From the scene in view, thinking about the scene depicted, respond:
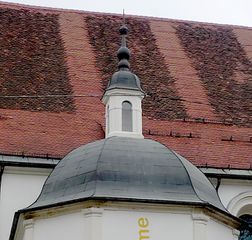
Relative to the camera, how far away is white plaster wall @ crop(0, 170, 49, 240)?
17.5 metres

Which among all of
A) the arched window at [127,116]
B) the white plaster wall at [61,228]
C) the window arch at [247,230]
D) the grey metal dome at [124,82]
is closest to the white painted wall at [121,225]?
the white plaster wall at [61,228]

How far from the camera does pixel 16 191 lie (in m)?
17.8

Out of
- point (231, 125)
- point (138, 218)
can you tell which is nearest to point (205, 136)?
point (231, 125)

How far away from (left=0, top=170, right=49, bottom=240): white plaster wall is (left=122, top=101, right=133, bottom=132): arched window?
69.4 inches

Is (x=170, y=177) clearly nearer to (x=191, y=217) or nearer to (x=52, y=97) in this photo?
(x=191, y=217)

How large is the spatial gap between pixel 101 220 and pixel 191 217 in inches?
60.7

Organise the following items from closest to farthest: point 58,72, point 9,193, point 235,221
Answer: point 235,221
point 9,193
point 58,72

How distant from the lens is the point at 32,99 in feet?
65.5

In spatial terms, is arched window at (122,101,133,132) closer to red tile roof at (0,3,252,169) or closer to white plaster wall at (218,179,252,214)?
red tile roof at (0,3,252,169)

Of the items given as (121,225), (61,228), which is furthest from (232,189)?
(61,228)

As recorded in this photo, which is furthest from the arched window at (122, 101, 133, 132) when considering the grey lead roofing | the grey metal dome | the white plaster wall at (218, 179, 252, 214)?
the white plaster wall at (218, 179, 252, 214)

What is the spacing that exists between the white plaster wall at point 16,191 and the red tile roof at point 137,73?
1.57ft

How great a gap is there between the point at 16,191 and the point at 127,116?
2600 millimetres

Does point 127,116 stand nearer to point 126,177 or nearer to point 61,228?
point 126,177
